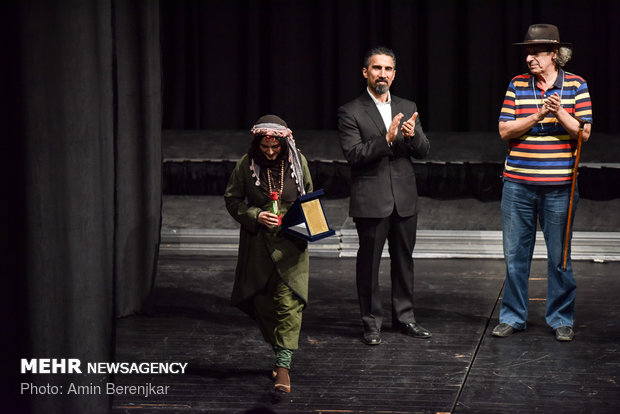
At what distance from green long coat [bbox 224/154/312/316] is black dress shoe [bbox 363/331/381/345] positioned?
30.7 inches

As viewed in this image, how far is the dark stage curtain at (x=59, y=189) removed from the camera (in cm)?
331

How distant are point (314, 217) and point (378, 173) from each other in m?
0.86

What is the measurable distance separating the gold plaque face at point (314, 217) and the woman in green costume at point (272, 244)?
0.54 ft

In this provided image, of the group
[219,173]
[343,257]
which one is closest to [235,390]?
[343,257]

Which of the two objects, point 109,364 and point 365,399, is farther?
point 365,399

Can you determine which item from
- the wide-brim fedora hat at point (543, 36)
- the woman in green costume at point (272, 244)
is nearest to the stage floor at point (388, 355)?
the woman in green costume at point (272, 244)

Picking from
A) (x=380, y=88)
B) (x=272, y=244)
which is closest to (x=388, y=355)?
(x=272, y=244)

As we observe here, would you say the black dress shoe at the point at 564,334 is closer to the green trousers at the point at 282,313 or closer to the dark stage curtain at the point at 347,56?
the green trousers at the point at 282,313

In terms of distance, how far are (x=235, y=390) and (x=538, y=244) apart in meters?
3.85

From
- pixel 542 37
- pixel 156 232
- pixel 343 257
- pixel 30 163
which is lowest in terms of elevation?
pixel 343 257

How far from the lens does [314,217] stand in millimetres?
4531

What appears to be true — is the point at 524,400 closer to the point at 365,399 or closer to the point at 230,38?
the point at 365,399

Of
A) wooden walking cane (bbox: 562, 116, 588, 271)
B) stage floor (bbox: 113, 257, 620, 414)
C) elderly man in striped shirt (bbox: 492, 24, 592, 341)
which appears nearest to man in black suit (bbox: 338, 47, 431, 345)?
stage floor (bbox: 113, 257, 620, 414)

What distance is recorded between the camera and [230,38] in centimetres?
1249
